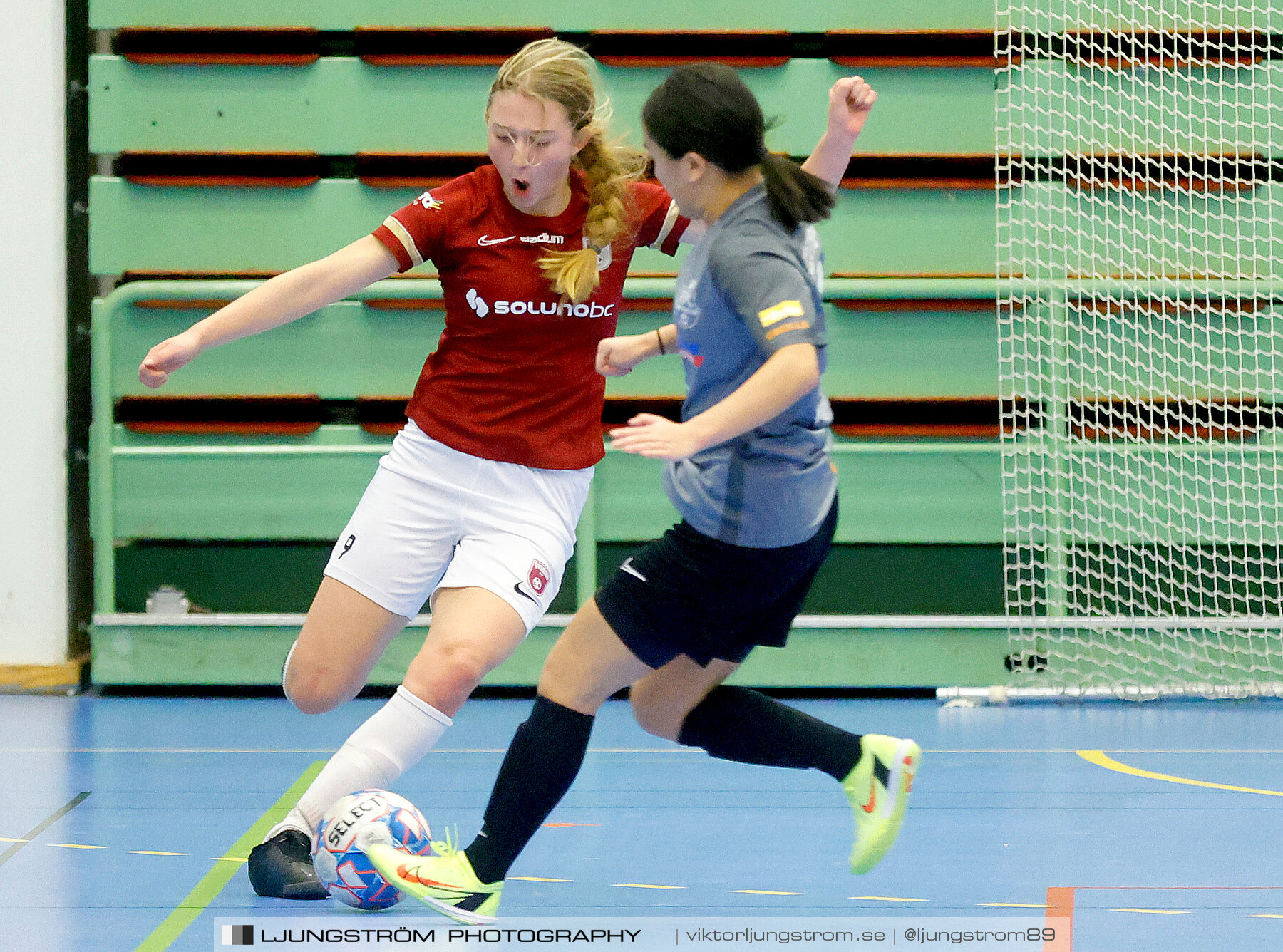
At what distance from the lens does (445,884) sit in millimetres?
2611

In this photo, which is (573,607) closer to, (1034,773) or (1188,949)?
(1034,773)

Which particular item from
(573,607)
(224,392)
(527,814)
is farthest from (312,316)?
(527,814)

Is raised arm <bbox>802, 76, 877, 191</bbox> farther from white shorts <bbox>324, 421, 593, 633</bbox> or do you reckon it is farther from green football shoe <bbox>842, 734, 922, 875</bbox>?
green football shoe <bbox>842, 734, 922, 875</bbox>

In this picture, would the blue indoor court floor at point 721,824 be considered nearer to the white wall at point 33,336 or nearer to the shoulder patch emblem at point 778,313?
the white wall at point 33,336

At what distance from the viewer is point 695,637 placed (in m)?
2.65

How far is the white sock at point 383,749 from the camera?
117 inches

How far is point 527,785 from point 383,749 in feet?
1.58

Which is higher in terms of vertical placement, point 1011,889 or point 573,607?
point 573,607

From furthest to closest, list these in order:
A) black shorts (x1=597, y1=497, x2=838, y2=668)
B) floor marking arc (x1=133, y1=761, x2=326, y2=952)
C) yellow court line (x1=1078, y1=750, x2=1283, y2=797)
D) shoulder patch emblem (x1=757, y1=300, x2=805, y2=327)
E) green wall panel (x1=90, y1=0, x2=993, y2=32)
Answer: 1. green wall panel (x1=90, y1=0, x2=993, y2=32)
2. yellow court line (x1=1078, y1=750, x2=1283, y2=797)
3. floor marking arc (x1=133, y1=761, x2=326, y2=952)
4. black shorts (x1=597, y1=497, x2=838, y2=668)
5. shoulder patch emblem (x1=757, y1=300, x2=805, y2=327)

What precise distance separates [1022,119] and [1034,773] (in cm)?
287

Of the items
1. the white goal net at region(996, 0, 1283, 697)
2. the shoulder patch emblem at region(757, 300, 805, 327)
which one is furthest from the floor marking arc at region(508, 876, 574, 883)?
the white goal net at region(996, 0, 1283, 697)

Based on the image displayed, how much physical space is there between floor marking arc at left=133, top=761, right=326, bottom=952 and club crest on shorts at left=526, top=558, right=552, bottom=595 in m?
0.94

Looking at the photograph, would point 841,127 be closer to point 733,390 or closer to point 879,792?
point 733,390

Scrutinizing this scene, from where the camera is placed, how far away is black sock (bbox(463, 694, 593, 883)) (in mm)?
2635
